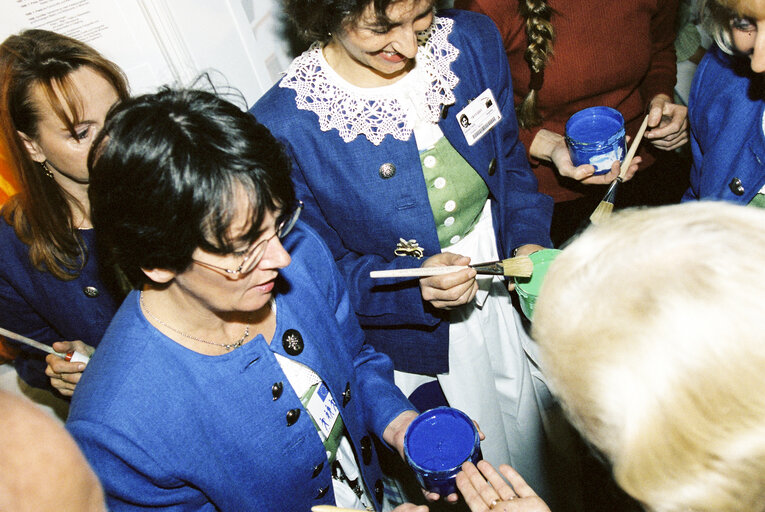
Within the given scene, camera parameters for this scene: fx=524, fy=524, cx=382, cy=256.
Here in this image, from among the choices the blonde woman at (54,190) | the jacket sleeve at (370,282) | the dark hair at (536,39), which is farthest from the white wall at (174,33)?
the dark hair at (536,39)

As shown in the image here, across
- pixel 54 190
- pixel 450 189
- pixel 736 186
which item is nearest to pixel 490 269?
pixel 450 189

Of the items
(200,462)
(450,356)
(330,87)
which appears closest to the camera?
(200,462)

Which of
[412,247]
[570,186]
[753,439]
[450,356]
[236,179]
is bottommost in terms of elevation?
[450,356]

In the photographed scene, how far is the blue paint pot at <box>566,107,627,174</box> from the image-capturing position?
204 cm

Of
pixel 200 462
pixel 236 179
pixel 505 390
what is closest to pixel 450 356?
pixel 505 390

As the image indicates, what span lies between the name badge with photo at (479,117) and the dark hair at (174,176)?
98 cm

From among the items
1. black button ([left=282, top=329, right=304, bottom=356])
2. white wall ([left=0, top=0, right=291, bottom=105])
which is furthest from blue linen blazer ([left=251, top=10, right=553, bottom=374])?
white wall ([left=0, top=0, right=291, bottom=105])

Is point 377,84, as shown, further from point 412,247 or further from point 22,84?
point 22,84

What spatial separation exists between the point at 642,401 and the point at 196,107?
46.7 inches

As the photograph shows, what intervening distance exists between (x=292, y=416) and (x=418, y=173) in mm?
991

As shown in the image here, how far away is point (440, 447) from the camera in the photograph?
60.6 inches

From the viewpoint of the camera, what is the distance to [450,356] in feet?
7.73

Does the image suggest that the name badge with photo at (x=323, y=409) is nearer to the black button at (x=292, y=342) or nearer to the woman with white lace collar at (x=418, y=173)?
the black button at (x=292, y=342)

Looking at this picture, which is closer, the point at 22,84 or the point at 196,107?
the point at 196,107
